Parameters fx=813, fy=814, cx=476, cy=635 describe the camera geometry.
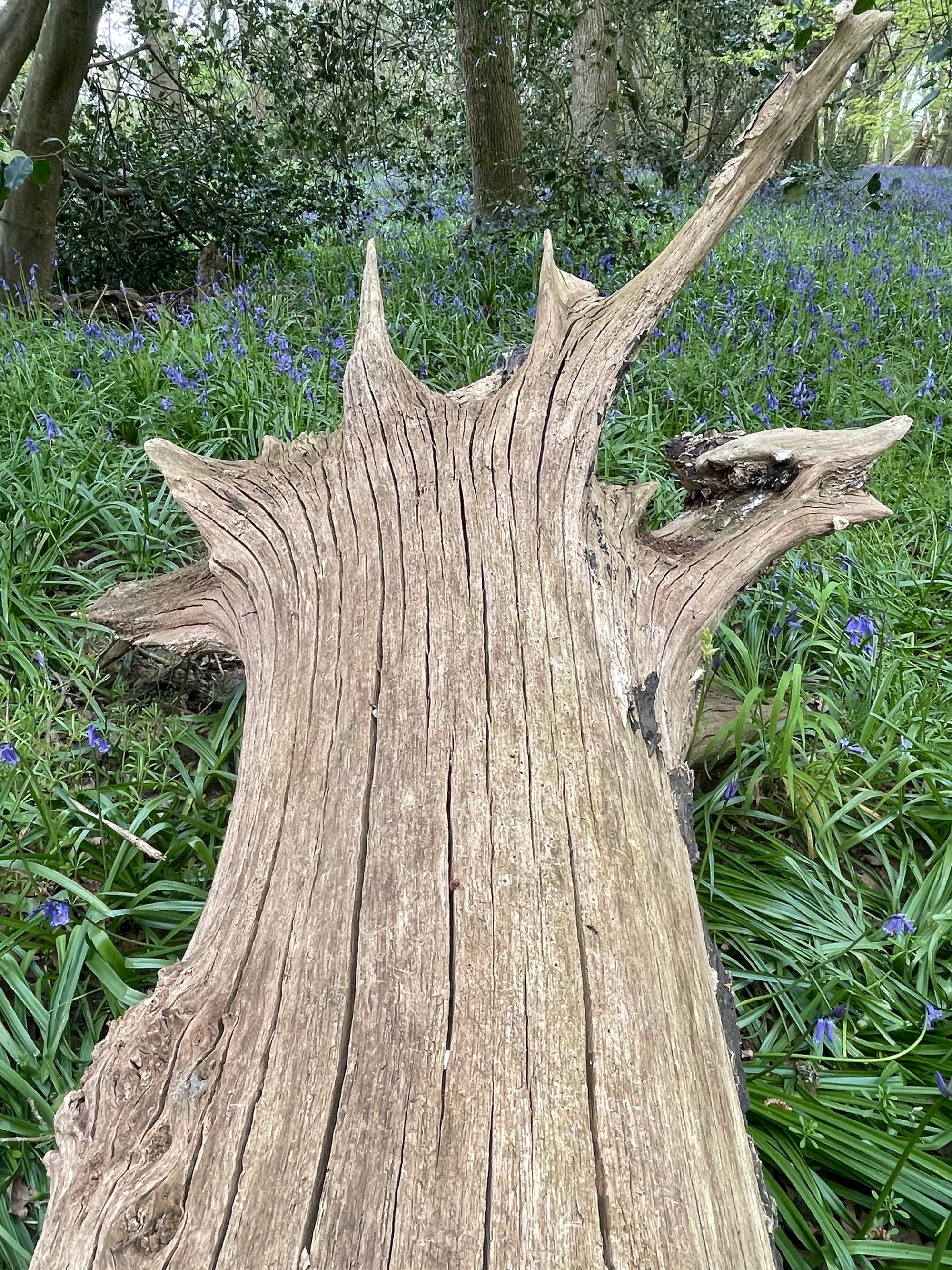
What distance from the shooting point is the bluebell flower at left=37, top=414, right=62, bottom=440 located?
313cm

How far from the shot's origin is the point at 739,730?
2178mm

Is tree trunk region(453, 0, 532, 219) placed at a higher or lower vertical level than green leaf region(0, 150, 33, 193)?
higher

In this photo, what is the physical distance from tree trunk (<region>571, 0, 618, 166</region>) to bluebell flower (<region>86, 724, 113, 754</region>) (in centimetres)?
537

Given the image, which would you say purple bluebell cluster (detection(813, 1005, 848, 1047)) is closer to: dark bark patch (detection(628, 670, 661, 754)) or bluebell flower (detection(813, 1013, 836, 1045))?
bluebell flower (detection(813, 1013, 836, 1045))

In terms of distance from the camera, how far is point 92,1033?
1.73m

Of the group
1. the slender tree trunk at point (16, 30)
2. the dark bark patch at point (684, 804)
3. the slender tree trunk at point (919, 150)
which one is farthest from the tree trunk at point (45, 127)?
the slender tree trunk at point (919, 150)

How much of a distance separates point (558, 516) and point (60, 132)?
530 centimetres

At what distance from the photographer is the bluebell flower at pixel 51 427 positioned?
3135mm

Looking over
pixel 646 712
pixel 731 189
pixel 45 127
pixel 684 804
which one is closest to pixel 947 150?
pixel 45 127

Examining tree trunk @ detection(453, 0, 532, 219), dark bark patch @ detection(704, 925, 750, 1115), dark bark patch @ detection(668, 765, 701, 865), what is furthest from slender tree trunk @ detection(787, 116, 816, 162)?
dark bark patch @ detection(704, 925, 750, 1115)

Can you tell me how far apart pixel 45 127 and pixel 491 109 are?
2.94m

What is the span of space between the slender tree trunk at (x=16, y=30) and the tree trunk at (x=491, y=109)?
8.92 ft

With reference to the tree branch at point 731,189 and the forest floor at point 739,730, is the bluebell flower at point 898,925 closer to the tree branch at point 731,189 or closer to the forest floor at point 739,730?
the forest floor at point 739,730

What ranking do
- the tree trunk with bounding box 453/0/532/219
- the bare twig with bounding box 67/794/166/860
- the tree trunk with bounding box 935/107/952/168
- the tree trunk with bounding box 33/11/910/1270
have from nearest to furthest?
the tree trunk with bounding box 33/11/910/1270, the bare twig with bounding box 67/794/166/860, the tree trunk with bounding box 453/0/532/219, the tree trunk with bounding box 935/107/952/168
